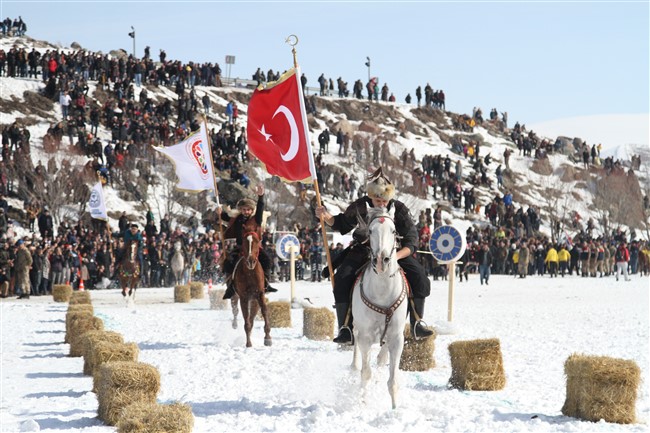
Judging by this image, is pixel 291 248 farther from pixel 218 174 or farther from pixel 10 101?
pixel 10 101

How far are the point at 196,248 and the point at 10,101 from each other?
24.9m

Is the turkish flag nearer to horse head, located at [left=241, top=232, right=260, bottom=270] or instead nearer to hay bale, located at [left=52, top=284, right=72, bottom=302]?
horse head, located at [left=241, top=232, right=260, bottom=270]

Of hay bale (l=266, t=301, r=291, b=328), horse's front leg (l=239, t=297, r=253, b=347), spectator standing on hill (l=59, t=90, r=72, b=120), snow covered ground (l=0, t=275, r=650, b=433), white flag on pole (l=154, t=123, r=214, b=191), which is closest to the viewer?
snow covered ground (l=0, t=275, r=650, b=433)

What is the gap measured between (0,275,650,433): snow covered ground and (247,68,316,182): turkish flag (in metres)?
2.99

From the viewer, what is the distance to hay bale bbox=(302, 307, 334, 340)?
57.8ft

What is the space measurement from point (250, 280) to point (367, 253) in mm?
6030

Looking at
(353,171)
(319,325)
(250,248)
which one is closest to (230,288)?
(250,248)

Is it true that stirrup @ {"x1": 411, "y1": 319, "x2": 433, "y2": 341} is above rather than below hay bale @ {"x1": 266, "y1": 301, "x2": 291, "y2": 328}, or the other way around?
above

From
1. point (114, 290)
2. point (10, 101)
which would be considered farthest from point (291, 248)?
point (10, 101)

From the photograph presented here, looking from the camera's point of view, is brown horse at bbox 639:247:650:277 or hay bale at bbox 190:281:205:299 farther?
brown horse at bbox 639:247:650:277

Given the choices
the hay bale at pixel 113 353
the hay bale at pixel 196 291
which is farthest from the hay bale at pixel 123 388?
the hay bale at pixel 196 291

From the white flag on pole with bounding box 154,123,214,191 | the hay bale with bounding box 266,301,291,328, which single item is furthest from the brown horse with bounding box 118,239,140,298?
the hay bale with bounding box 266,301,291,328

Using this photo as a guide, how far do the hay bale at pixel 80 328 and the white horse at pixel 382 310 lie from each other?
735cm

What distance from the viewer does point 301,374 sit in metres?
12.6
